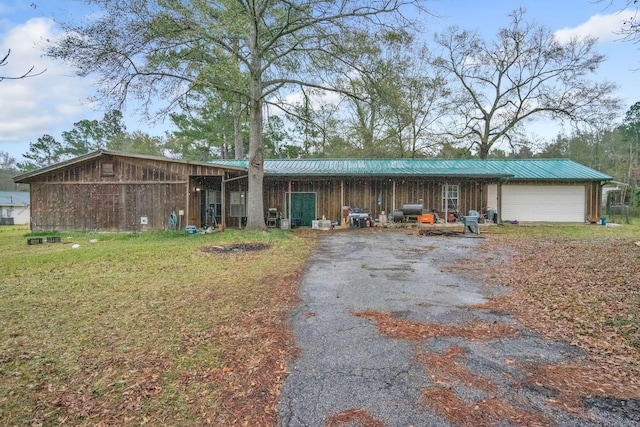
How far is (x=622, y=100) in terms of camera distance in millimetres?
A: 19219

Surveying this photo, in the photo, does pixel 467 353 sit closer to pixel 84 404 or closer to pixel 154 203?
pixel 84 404

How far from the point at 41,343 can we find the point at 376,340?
327 cm

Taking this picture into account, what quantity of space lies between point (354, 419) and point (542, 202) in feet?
60.4

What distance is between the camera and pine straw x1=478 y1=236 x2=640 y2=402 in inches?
A: 106

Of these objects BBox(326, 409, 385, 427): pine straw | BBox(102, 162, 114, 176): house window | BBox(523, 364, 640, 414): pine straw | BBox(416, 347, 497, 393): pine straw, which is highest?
BBox(102, 162, 114, 176): house window

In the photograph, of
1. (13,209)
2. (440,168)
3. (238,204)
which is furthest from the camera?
(13,209)

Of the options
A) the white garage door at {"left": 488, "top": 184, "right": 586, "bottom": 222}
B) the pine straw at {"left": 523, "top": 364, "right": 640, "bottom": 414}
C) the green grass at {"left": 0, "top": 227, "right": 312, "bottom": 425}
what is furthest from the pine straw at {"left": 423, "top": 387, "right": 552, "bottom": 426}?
the white garage door at {"left": 488, "top": 184, "right": 586, "bottom": 222}

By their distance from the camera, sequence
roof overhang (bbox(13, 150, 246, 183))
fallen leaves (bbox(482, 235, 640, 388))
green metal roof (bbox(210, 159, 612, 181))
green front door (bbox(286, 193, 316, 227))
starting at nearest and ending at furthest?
fallen leaves (bbox(482, 235, 640, 388)) → roof overhang (bbox(13, 150, 246, 183)) → green metal roof (bbox(210, 159, 612, 181)) → green front door (bbox(286, 193, 316, 227))

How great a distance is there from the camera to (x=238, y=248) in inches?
367

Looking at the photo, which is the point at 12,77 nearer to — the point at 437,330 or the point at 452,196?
the point at 437,330

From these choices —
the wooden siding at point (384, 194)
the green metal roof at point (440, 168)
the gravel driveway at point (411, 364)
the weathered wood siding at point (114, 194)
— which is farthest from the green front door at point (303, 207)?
the gravel driveway at point (411, 364)

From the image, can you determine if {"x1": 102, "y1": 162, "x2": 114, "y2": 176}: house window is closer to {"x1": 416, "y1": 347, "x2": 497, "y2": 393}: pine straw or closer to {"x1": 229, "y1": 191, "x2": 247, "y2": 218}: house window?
{"x1": 229, "y1": 191, "x2": 247, "y2": 218}: house window

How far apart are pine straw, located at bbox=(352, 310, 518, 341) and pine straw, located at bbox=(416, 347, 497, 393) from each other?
364 millimetres

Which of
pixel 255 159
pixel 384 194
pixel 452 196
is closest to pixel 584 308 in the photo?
pixel 255 159
